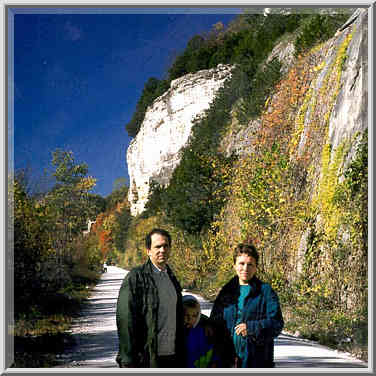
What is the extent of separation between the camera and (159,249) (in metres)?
2.87

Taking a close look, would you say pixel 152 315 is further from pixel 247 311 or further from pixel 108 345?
pixel 108 345

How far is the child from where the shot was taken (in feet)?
9.30

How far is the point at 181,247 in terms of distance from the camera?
745cm

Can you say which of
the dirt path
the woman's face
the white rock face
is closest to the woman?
the woman's face

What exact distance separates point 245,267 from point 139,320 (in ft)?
2.36

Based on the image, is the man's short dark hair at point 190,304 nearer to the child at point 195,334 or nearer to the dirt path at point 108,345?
the child at point 195,334

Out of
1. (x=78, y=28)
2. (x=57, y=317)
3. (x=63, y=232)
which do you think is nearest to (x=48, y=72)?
(x=78, y=28)

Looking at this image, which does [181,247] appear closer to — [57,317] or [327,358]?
[57,317]

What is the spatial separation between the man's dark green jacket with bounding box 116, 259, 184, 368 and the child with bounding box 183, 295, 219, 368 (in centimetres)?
4

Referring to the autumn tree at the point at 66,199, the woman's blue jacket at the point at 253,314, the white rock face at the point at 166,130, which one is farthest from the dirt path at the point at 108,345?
the woman's blue jacket at the point at 253,314

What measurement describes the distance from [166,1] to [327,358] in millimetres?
3708

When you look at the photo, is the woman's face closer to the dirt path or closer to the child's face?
the child's face

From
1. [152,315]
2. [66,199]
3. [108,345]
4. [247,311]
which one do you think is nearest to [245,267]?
[247,311]

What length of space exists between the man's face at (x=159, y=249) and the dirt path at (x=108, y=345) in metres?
1.71
